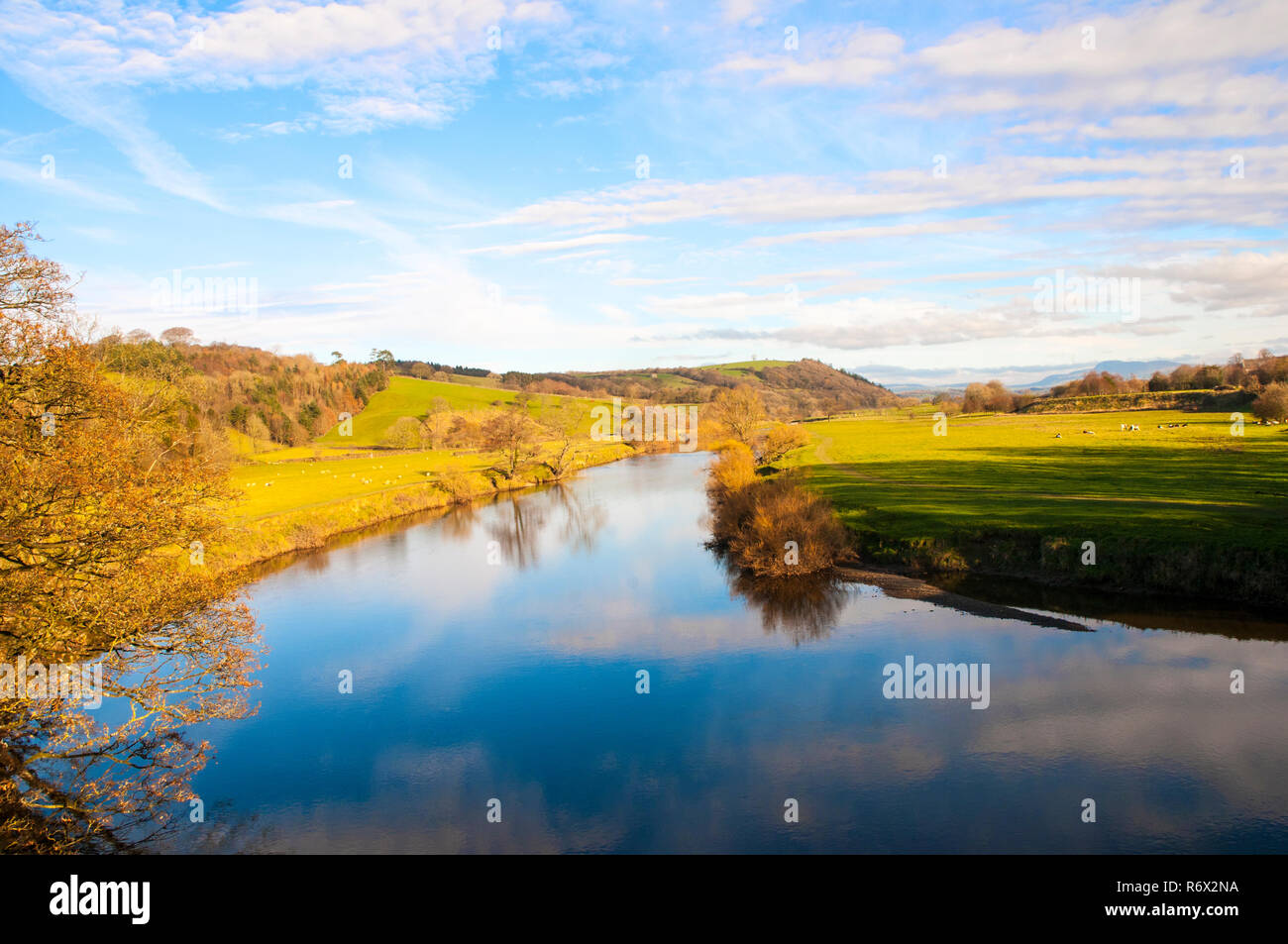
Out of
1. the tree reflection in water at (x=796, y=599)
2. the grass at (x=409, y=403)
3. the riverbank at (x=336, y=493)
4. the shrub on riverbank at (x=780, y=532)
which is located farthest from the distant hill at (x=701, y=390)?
the tree reflection in water at (x=796, y=599)

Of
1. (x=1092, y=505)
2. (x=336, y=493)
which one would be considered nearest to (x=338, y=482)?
(x=336, y=493)

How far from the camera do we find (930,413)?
120625 mm

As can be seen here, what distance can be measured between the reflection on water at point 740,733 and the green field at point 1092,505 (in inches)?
156

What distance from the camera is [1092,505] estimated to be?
103 feet

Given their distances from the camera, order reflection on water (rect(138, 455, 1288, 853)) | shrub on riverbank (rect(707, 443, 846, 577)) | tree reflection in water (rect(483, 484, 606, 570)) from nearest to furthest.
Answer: reflection on water (rect(138, 455, 1288, 853)) → shrub on riverbank (rect(707, 443, 846, 577)) → tree reflection in water (rect(483, 484, 606, 570))

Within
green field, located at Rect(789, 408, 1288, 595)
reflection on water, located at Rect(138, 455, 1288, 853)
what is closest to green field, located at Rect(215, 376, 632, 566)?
reflection on water, located at Rect(138, 455, 1288, 853)

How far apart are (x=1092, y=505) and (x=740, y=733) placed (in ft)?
78.0

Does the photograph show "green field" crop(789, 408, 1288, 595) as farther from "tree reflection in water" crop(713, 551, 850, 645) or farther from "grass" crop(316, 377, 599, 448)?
"grass" crop(316, 377, 599, 448)

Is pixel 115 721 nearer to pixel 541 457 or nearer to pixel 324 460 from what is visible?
pixel 541 457

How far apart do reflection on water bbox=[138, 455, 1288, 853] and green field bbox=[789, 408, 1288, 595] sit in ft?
13.0

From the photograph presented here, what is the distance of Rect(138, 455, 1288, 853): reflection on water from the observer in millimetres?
13289

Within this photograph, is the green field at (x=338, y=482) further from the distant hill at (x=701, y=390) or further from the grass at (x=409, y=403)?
the distant hill at (x=701, y=390)
